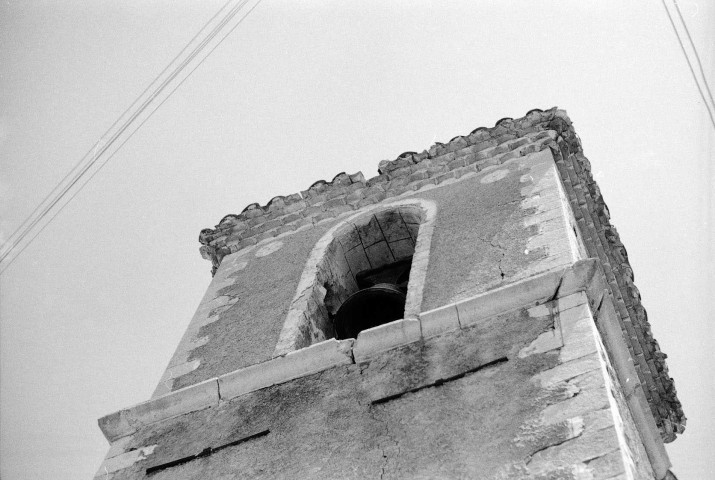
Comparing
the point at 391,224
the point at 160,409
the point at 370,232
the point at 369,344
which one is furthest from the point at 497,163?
the point at 160,409

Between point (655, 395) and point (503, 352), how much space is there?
4.14 m

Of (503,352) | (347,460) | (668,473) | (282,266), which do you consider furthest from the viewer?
(282,266)

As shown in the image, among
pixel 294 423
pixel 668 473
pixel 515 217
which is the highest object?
pixel 515 217

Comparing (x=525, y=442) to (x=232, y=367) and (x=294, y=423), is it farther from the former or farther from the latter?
(x=232, y=367)

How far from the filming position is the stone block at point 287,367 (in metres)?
5.82

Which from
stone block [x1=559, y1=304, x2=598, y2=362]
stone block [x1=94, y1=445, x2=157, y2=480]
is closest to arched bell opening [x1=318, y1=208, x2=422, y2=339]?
stone block [x1=94, y1=445, x2=157, y2=480]

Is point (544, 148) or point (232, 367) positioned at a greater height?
point (544, 148)

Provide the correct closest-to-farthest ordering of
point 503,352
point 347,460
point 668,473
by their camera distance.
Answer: point 347,460 < point 503,352 < point 668,473

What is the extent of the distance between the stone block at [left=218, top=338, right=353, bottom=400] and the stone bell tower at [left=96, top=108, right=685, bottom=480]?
0.01 metres

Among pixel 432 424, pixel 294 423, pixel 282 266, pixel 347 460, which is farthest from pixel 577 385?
pixel 282 266

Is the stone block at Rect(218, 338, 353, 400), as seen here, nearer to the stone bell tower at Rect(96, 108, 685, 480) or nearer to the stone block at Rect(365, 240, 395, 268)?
the stone bell tower at Rect(96, 108, 685, 480)

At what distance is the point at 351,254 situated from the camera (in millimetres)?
8562

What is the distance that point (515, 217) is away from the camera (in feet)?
23.9

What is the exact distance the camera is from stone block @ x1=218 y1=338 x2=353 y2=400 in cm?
582
